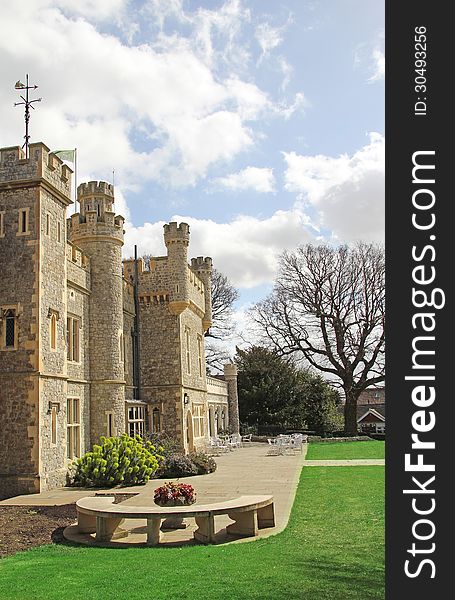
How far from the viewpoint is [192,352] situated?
30891mm

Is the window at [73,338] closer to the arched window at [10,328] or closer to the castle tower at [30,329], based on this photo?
the castle tower at [30,329]

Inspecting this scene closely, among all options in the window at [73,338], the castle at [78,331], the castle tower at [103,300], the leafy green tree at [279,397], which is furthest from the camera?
the leafy green tree at [279,397]

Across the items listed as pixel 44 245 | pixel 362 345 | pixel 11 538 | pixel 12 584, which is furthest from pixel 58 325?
pixel 362 345

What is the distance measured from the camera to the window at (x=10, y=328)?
17016 millimetres

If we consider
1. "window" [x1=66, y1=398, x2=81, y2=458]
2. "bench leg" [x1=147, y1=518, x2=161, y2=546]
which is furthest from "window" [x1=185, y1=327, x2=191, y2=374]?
"bench leg" [x1=147, y1=518, x2=161, y2=546]

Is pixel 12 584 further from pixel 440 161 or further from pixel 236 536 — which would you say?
pixel 440 161

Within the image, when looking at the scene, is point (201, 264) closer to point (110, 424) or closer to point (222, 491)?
point (110, 424)

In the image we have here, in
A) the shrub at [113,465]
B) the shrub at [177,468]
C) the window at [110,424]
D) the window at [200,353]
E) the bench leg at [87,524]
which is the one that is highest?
the window at [200,353]

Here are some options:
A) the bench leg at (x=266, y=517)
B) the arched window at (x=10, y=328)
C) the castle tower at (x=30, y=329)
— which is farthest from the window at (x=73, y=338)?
the bench leg at (x=266, y=517)

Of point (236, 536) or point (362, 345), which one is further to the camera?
point (362, 345)

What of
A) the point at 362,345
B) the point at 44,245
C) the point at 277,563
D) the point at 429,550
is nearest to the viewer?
the point at 429,550

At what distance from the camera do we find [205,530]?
1004 centimetres

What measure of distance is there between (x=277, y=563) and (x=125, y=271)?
20874mm

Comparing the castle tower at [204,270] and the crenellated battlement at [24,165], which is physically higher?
the crenellated battlement at [24,165]
